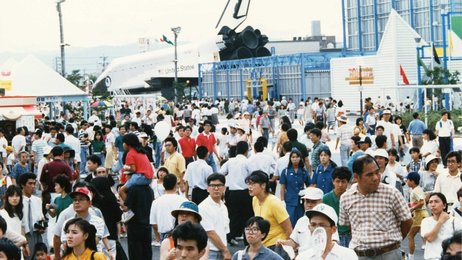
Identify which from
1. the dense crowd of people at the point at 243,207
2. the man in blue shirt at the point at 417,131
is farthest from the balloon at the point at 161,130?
the man in blue shirt at the point at 417,131

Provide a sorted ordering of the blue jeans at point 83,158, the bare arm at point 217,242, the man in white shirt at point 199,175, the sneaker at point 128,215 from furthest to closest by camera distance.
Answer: the blue jeans at point 83,158 < the man in white shirt at point 199,175 < the sneaker at point 128,215 < the bare arm at point 217,242

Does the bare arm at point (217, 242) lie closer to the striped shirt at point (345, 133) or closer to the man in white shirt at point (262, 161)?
the man in white shirt at point (262, 161)

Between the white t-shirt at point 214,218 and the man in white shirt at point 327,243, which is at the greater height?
the man in white shirt at point 327,243

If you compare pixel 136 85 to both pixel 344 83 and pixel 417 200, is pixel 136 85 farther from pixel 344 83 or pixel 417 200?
pixel 417 200

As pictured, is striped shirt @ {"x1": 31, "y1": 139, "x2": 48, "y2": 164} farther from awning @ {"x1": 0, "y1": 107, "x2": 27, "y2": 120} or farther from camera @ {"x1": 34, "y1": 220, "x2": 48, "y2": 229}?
awning @ {"x1": 0, "y1": 107, "x2": 27, "y2": 120}

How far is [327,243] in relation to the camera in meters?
6.55

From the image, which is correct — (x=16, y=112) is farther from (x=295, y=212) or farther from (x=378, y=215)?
(x=378, y=215)

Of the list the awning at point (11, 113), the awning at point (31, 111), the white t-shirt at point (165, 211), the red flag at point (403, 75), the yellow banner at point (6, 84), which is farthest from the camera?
the red flag at point (403, 75)

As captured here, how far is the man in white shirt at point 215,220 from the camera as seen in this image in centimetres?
930

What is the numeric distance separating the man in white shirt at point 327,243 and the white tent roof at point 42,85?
3115cm

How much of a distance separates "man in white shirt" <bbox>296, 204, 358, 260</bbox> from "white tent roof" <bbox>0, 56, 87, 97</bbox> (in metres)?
31.2

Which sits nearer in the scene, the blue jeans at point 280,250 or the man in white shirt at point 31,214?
the blue jeans at point 280,250

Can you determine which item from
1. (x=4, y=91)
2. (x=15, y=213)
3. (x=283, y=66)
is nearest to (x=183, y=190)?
(x=15, y=213)

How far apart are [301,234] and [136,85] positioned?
92.1 m
